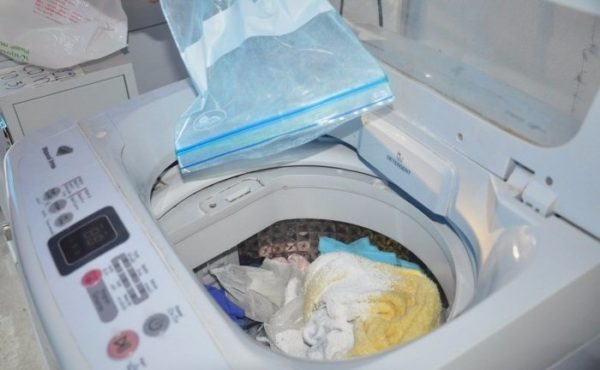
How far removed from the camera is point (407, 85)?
835 millimetres

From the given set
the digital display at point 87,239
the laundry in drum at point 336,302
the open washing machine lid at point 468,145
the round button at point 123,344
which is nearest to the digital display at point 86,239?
the digital display at point 87,239

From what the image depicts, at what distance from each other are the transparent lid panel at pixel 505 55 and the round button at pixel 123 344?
0.55m

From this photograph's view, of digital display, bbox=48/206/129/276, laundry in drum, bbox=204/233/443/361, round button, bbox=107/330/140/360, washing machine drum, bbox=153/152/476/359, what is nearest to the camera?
round button, bbox=107/330/140/360

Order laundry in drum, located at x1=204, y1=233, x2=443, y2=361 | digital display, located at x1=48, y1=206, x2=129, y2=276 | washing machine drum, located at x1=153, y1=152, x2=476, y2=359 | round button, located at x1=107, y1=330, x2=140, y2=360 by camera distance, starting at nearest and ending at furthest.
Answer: round button, located at x1=107, y1=330, x2=140, y2=360 < digital display, located at x1=48, y1=206, x2=129, y2=276 < laundry in drum, located at x1=204, y1=233, x2=443, y2=361 < washing machine drum, located at x1=153, y1=152, x2=476, y2=359

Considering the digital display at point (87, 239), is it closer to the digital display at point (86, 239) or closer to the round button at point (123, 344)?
the digital display at point (86, 239)

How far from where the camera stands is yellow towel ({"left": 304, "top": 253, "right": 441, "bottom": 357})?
29.7 inches

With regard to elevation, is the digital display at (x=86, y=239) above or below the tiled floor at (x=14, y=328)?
above

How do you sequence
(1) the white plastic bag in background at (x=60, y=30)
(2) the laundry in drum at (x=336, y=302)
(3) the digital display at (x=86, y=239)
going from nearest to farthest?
1. (3) the digital display at (x=86, y=239)
2. (2) the laundry in drum at (x=336, y=302)
3. (1) the white plastic bag in background at (x=60, y=30)

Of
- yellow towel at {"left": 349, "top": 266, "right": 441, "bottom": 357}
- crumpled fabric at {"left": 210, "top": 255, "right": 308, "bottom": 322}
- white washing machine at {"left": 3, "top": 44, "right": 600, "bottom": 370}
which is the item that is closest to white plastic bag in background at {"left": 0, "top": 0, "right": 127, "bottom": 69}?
white washing machine at {"left": 3, "top": 44, "right": 600, "bottom": 370}

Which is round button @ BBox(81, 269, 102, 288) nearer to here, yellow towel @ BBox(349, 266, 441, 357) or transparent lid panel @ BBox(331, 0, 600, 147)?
yellow towel @ BBox(349, 266, 441, 357)

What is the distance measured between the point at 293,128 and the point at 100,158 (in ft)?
1.05

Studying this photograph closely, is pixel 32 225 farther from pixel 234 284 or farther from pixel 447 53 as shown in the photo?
pixel 447 53

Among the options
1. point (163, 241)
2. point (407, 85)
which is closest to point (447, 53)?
point (407, 85)

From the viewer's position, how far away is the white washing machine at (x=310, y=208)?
57 centimetres
